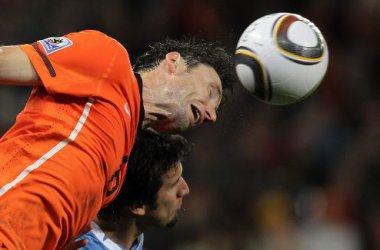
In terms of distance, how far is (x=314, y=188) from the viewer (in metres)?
7.71

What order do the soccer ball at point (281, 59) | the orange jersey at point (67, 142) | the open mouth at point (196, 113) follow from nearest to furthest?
the orange jersey at point (67, 142)
the open mouth at point (196, 113)
the soccer ball at point (281, 59)

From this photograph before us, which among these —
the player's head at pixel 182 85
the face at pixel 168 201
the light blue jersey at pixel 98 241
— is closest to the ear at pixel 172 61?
the player's head at pixel 182 85

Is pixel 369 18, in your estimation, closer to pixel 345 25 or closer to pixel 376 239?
pixel 345 25

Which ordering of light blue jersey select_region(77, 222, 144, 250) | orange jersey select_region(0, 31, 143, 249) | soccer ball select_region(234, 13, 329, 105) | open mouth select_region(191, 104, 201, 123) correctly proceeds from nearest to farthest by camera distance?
1. orange jersey select_region(0, 31, 143, 249)
2. light blue jersey select_region(77, 222, 144, 250)
3. open mouth select_region(191, 104, 201, 123)
4. soccer ball select_region(234, 13, 329, 105)

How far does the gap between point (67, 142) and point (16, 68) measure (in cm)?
38

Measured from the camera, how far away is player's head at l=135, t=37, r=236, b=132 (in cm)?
394

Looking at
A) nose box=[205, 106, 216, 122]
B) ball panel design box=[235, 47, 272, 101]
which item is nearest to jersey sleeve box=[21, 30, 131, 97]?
nose box=[205, 106, 216, 122]

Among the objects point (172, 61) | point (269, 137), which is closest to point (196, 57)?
point (172, 61)

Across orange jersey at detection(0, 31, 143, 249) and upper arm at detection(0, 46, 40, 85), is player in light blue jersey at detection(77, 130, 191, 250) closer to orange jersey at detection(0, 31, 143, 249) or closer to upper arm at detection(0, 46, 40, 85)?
orange jersey at detection(0, 31, 143, 249)

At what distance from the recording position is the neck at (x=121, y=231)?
4055 mm

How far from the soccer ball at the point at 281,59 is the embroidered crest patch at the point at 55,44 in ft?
3.01

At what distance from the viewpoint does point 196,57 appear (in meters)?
4.15

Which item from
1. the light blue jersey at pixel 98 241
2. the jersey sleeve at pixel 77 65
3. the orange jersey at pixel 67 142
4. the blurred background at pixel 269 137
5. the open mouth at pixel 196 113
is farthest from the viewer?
the blurred background at pixel 269 137

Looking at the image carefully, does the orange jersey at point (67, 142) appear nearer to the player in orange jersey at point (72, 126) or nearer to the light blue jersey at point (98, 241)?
the player in orange jersey at point (72, 126)
